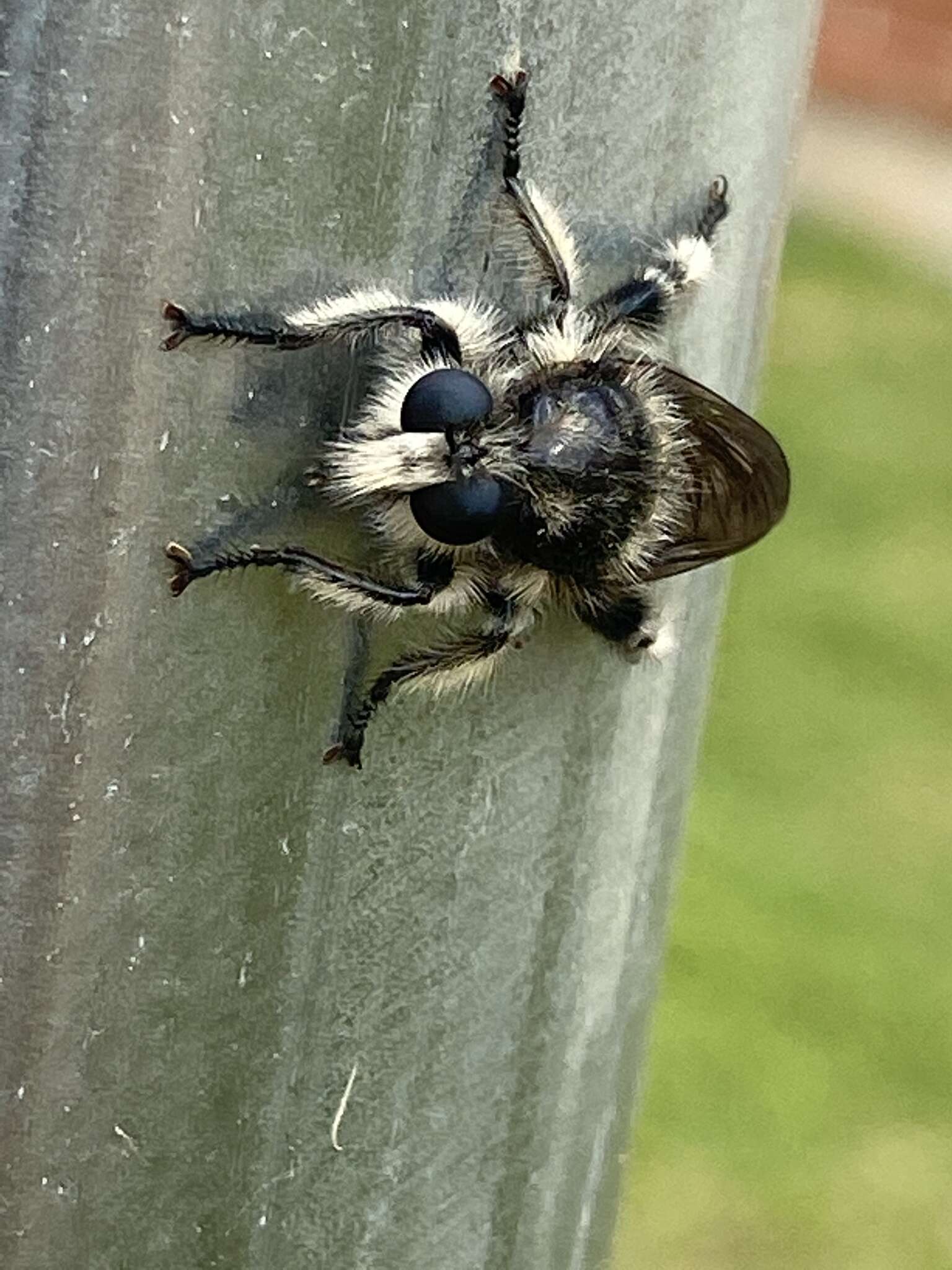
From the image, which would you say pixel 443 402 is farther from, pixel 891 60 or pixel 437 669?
pixel 891 60

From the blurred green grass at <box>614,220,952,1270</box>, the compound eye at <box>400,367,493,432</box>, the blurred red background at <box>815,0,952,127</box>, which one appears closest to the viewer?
the compound eye at <box>400,367,493,432</box>

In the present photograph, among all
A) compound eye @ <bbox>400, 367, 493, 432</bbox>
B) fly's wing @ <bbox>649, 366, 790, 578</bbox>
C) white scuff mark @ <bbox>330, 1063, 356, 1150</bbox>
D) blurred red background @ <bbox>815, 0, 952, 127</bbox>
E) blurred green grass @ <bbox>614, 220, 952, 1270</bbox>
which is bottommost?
blurred green grass @ <bbox>614, 220, 952, 1270</bbox>

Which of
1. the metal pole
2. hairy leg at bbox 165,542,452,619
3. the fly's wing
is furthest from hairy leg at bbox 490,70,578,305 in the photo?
the fly's wing

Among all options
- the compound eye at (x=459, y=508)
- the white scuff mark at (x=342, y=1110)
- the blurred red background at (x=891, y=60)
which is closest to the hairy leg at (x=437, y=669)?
the compound eye at (x=459, y=508)

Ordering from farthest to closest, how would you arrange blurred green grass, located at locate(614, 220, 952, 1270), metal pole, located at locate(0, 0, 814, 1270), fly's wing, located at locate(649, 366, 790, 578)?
blurred green grass, located at locate(614, 220, 952, 1270)
fly's wing, located at locate(649, 366, 790, 578)
metal pole, located at locate(0, 0, 814, 1270)

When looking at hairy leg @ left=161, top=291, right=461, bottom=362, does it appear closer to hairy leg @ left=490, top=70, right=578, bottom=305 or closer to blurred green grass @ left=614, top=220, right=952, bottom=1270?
hairy leg @ left=490, top=70, right=578, bottom=305

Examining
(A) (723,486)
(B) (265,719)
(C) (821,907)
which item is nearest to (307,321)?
(B) (265,719)

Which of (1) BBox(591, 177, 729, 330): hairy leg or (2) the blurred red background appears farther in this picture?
(2) the blurred red background

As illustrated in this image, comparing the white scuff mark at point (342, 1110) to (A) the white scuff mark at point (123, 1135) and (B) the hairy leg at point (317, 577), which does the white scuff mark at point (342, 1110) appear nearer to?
(A) the white scuff mark at point (123, 1135)
